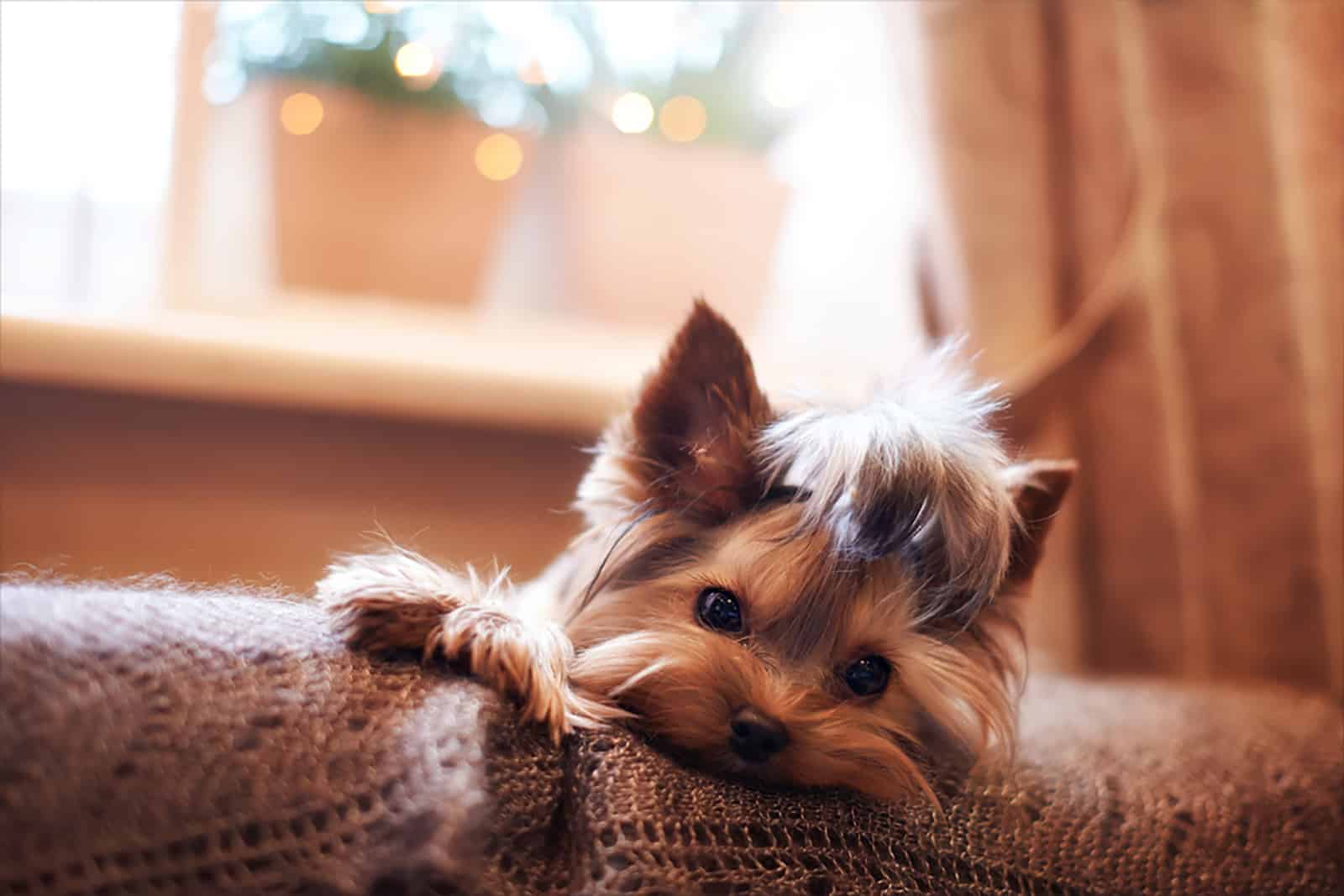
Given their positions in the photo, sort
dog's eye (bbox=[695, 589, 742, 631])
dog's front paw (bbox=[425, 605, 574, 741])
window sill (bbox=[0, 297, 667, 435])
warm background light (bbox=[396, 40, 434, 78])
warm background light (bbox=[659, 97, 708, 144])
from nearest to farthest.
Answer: dog's front paw (bbox=[425, 605, 574, 741])
dog's eye (bbox=[695, 589, 742, 631])
window sill (bbox=[0, 297, 667, 435])
warm background light (bbox=[396, 40, 434, 78])
warm background light (bbox=[659, 97, 708, 144])

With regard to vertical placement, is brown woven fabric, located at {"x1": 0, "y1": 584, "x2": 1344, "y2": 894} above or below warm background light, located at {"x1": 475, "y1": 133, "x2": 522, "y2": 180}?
below

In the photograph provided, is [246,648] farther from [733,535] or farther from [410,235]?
[410,235]

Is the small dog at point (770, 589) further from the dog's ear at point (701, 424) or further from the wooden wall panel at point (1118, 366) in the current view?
the wooden wall panel at point (1118, 366)

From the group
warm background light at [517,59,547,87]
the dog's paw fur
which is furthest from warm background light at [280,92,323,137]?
the dog's paw fur

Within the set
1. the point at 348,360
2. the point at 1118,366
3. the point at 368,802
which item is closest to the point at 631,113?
the point at 348,360

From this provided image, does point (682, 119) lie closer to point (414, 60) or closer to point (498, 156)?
point (498, 156)

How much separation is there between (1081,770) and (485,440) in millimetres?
1165

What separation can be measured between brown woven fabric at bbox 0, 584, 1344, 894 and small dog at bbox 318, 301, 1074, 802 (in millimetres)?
50

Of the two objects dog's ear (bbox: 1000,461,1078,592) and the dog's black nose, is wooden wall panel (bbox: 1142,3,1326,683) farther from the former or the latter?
the dog's black nose

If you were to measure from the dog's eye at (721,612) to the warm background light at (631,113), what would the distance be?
1352mm

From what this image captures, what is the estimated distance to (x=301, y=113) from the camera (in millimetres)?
1869

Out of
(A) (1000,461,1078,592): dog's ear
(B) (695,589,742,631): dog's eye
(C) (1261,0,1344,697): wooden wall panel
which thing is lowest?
(B) (695,589,742,631): dog's eye

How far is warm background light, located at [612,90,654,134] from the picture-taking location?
2.11m

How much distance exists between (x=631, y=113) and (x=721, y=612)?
1.40 meters
